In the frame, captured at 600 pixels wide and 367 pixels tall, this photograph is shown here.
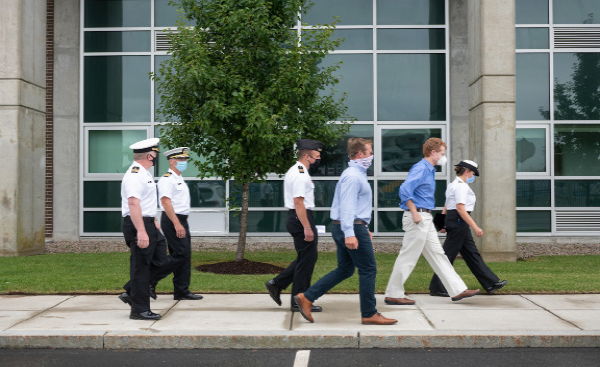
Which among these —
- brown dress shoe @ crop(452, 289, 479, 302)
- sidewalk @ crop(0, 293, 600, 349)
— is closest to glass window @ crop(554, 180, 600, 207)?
sidewalk @ crop(0, 293, 600, 349)

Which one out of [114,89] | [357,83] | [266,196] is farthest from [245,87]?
[114,89]

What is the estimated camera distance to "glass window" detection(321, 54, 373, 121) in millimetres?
16453

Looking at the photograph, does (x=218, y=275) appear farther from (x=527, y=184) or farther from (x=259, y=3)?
(x=527, y=184)

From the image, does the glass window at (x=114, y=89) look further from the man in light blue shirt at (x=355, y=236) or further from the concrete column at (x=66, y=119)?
the man in light blue shirt at (x=355, y=236)

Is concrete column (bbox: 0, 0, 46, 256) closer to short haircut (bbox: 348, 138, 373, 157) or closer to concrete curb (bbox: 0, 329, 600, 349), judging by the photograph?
concrete curb (bbox: 0, 329, 600, 349)

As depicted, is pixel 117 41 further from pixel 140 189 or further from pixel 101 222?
pixel 140 189

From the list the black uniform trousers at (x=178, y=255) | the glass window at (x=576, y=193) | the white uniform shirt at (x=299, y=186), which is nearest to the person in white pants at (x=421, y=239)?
the white uniform shirt at (x=299, y=186)

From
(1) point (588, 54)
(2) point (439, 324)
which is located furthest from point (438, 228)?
(1) point (588, 54)

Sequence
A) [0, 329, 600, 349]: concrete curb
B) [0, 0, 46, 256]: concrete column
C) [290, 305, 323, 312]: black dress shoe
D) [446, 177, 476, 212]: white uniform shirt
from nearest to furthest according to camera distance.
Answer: [0, 329, 600, 349]: concrete curb
[290, 305, 323, 312]: black dress shoe
[446, 177, 476, 212]: white uniform shirt
[0, 0, 46, 256]: concrete column

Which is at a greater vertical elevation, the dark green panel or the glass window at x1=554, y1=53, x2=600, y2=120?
the glass window at x1=554, y1=53, x2=600, y2=120

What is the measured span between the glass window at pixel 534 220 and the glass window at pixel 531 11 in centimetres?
445

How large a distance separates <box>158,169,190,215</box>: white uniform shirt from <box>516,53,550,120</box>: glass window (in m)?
10.00

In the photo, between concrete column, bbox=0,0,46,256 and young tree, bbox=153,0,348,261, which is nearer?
young tree, bbox=153,0,348,261

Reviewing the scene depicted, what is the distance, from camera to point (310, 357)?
6.21 m
